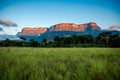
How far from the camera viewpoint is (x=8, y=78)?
454cm

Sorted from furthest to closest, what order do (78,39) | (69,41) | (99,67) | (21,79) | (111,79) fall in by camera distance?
(78,39) → (69,41) → (99,67) → (21,79) → (111,79)

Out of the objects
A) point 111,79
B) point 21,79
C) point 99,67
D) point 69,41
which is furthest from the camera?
point 69,41

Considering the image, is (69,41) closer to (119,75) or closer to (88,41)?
(88,41)

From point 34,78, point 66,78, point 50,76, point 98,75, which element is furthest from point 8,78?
point 98,75

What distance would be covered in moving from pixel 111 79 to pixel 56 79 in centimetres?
160

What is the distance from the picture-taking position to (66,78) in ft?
14.6

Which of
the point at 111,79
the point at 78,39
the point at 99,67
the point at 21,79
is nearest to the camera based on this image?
the point at 111,79

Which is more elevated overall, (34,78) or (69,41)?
(34,78)

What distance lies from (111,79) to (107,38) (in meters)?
121

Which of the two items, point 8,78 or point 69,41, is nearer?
point 8,78

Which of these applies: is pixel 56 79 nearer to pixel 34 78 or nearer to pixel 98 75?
pixel 34 78

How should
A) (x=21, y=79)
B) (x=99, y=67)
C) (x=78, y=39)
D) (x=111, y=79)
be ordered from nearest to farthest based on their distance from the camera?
1. (x=111, y=79)
2. (x=21, y=79)
3. (x=99, y=67)
4. (x=78, y=39)

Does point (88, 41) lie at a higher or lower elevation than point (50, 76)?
lower

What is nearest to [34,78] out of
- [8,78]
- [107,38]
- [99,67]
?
[8,78]
